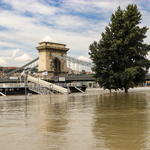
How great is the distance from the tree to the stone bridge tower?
42315mm

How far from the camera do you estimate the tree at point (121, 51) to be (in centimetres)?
4112

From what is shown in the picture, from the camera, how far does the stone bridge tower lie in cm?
8525

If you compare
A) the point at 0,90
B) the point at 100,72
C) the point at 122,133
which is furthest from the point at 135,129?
the point at 0,90

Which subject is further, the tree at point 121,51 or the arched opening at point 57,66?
the arched opening at point 57,66

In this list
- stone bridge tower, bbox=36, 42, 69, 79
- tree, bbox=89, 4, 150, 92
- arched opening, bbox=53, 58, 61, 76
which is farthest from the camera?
arched opening, bbox=53, 58, 61, 76

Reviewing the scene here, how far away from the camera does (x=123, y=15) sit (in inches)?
1699

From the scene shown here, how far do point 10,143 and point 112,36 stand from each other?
3915 centimetres

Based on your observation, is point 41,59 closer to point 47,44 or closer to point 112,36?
point 47,44

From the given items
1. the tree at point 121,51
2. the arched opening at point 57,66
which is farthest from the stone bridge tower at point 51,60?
the tree at point 121,51

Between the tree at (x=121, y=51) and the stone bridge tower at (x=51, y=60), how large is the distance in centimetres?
4232

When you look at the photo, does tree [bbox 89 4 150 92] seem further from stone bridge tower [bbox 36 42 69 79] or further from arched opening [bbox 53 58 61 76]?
arched opening [bbox 53 58 61 76]

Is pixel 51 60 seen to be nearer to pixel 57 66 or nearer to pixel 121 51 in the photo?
pixel 57 66

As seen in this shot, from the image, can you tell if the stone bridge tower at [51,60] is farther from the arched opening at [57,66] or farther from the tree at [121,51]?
the tree at [121,51]

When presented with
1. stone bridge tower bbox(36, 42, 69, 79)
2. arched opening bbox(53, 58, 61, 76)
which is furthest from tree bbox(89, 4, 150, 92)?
arched opening bbox(53, 58, 61, 76)
